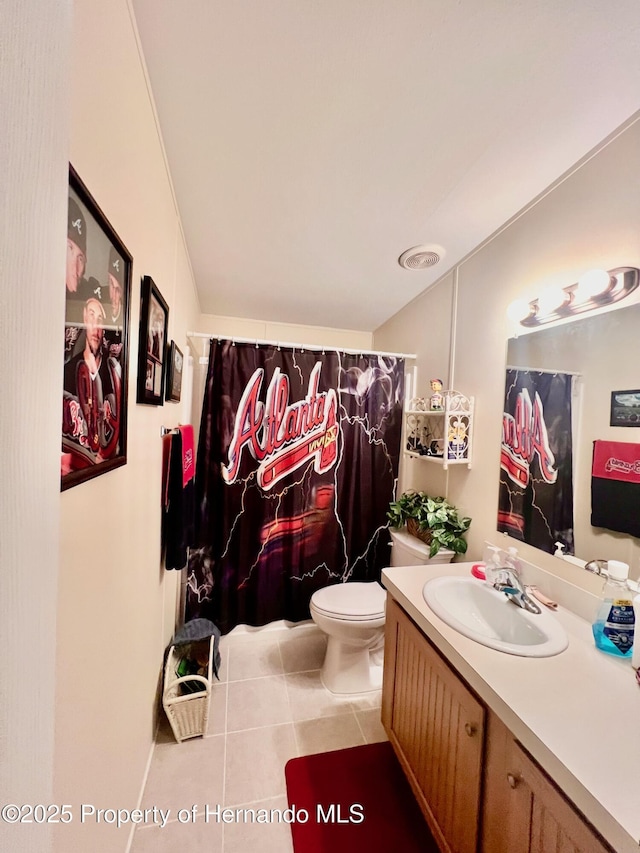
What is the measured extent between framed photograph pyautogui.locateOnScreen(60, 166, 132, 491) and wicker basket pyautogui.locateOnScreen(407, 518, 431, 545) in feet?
4.94

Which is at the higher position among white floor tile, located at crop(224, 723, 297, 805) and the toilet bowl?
the toilet bowl

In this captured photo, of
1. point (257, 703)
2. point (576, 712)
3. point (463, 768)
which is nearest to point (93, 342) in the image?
point (576, 712)

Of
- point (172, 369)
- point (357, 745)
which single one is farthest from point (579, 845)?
point (172, 369)

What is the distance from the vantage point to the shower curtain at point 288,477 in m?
1.95

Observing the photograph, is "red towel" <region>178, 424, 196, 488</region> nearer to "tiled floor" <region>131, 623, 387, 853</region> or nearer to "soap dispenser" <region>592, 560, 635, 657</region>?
"tiled floor" <region>131, 623, 387, 853</region>

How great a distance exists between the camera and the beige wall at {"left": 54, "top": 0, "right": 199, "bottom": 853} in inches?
22.1

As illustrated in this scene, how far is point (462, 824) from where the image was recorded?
84 centimetres

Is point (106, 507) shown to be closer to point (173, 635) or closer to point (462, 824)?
point (462, 824)

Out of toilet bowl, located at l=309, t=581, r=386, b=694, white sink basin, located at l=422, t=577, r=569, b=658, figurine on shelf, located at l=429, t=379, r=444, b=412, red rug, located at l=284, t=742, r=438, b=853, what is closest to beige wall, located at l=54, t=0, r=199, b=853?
red rug, located at l=284, t=742, r=438, b=853

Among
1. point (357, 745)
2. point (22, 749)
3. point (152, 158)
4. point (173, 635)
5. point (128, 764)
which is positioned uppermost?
point (152, 158)

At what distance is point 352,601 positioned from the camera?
1706 mm

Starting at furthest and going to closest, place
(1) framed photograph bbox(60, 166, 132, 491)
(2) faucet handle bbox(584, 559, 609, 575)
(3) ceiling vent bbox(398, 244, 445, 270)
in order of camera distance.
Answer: (3) ceiling vent bbox(398, 244, 445, 270) < (2) faucet handle bbox(584, 559, 609, 575) < (1) framed photograph bbox(60, 166, 132, 491)

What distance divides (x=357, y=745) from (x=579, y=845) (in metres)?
1.11

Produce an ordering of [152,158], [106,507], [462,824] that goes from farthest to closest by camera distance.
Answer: [152,158] → [462,824] → [106,507]
